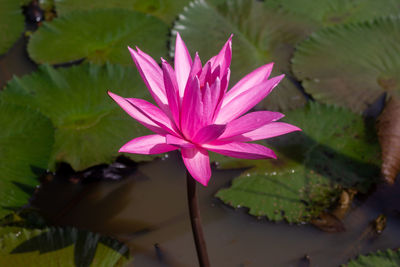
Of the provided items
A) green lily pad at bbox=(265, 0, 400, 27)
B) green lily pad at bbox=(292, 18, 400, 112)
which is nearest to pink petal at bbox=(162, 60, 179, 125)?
green lily pad at bbox=(292, 18, 400, 112)

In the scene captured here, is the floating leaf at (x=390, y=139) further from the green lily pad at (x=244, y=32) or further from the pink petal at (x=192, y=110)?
the pink petal at (x=192, y=110)

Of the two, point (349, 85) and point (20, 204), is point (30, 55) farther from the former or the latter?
point (349, 85)

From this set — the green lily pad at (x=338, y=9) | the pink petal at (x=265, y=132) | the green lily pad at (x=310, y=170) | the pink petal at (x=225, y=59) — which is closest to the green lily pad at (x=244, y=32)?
the green lily pad at (x=338, y=9)

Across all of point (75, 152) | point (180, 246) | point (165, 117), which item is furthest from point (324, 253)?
point (75, 152)

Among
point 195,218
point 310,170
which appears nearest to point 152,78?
point 195,218

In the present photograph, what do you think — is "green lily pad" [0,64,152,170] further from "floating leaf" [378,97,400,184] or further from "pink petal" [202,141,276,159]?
"floating leaf" [378,97,400,184]

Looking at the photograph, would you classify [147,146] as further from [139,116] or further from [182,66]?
[182,66]
